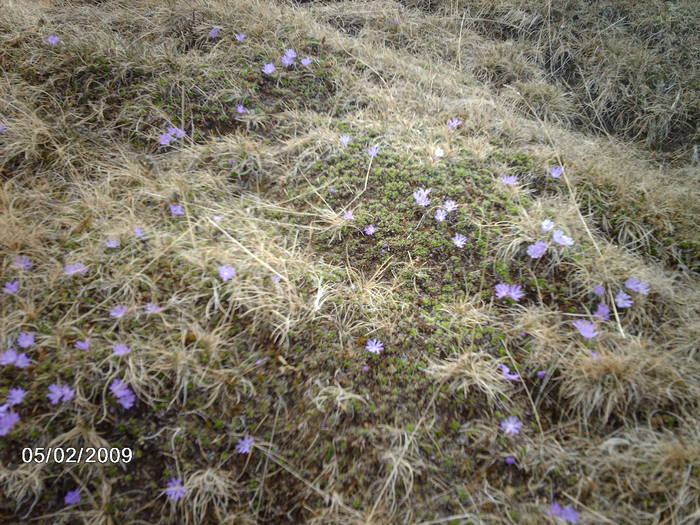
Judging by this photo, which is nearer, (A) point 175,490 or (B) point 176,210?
(A) point 175,490

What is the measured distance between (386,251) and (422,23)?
2.60m

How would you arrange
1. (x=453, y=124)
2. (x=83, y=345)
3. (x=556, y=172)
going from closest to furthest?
(x=83, y=345) → (x=556, y=172) → (x=453, y=124)

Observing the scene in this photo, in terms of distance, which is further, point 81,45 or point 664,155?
point 664,155

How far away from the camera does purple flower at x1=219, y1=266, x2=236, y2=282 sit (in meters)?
1.84

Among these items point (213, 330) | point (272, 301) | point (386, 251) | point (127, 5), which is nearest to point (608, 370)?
point (386, 251)

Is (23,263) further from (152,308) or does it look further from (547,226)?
(547,226)

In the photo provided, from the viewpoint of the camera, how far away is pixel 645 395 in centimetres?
162

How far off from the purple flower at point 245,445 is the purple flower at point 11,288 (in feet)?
3.74

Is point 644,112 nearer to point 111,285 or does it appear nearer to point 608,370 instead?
point 608,370

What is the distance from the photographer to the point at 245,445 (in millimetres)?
1534

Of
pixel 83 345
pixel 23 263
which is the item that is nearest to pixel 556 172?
pixel 83 345

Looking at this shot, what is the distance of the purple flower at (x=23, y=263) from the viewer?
182 centimetres

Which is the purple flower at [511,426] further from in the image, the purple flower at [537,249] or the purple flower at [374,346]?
the purple flower at [537,249]
